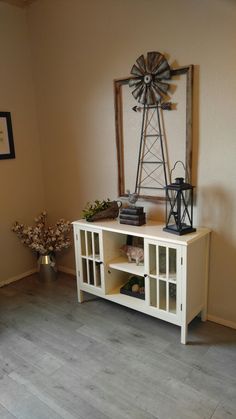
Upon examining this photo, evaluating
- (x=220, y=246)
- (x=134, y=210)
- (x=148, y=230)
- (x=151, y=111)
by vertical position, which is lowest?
(x=220, y=246)

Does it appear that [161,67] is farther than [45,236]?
No

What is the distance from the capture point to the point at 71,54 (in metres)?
2.88

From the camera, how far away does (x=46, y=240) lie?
10.7 ft

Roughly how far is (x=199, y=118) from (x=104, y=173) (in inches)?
39.2

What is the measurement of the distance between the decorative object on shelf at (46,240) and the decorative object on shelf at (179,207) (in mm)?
1202

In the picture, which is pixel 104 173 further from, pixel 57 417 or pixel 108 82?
pixel 57 417

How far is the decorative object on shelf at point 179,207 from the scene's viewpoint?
7.26 feet

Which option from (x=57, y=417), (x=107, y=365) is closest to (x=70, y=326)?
(x=107, y=365)

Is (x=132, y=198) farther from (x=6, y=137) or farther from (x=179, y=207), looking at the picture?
(x=6, y=137)

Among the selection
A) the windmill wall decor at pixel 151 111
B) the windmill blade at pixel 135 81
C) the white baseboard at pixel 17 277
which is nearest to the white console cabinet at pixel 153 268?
the windmill wall decor at pixel 151 111

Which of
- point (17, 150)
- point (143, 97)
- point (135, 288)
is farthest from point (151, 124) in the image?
point (17, 150)

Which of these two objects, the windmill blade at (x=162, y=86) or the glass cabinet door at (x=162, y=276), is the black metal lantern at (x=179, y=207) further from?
the windmill blade at (x=162, y=86)

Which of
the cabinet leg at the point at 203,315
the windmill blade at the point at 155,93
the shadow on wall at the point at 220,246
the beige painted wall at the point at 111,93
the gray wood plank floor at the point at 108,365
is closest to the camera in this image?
the gray wood plank floor at the point at 108,365

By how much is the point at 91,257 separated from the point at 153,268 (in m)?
0.58
